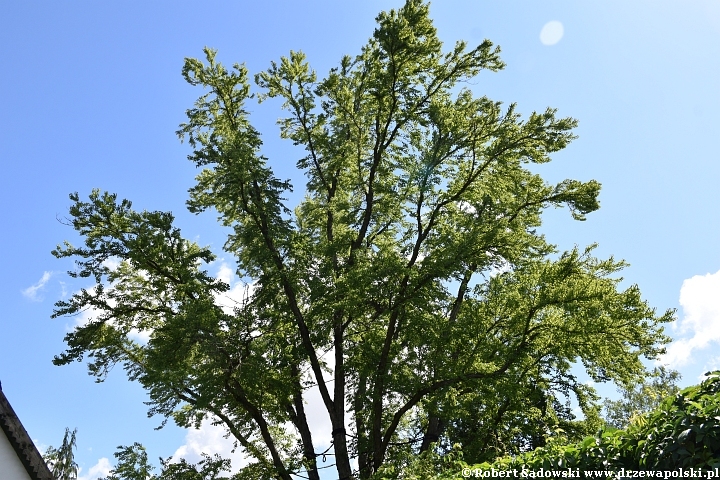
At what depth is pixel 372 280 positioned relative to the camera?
44.6 ft

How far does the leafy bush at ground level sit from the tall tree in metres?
7.64

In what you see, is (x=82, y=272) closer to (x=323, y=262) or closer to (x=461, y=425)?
(x=323, y=262)

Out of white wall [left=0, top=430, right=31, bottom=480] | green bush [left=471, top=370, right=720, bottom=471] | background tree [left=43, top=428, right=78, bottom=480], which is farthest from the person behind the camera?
background tree [left=43, top=428, right=78, bottom=480]

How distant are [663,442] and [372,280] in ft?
31.6

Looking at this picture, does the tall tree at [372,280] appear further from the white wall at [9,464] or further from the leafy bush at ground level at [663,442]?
the leafy bush at ground level at [663,442]

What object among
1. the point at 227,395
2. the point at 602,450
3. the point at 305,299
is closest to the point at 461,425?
the point at 305,299

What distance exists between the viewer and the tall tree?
13320mm

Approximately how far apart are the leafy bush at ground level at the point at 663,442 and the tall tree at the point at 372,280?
25.1 feet

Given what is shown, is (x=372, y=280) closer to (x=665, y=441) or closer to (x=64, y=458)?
(x=665, y=441)

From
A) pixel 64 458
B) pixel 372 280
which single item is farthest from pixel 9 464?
pixel 64 458

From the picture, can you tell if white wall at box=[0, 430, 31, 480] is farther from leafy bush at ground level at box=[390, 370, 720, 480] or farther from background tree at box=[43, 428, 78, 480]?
background tree at box=[43, 428, 78, 480]

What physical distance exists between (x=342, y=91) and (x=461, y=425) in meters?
11.0

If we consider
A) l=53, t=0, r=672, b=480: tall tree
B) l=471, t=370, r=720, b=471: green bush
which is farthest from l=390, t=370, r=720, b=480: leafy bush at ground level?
l=53, t=0, r=672, b=480: tall tree

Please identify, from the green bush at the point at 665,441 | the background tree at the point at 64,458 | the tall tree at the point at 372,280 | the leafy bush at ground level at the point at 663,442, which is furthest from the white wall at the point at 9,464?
the background tree at the point at 64,458
